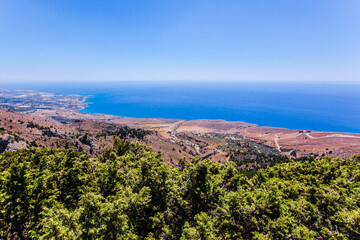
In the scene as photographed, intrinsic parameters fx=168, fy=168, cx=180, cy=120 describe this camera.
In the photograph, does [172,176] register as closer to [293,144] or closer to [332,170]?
[332,170]

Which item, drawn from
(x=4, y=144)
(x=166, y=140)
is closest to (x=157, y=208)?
(x=4, y=144)

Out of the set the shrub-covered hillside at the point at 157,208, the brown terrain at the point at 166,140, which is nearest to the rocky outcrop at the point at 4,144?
the brown terrain at the point at 166,140

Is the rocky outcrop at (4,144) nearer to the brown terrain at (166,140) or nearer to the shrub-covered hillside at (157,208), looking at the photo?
the brown terrain at (166,140)

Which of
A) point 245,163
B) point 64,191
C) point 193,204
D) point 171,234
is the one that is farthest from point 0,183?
point 245,163

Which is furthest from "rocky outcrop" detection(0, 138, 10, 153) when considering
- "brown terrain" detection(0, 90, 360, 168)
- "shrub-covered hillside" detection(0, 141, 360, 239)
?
"shrub-covered hillside" detection(0, 141, 360, 239)

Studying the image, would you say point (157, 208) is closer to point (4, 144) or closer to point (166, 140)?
point (4, 144)

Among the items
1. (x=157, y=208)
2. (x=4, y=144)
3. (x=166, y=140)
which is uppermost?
(x=157, y=208)

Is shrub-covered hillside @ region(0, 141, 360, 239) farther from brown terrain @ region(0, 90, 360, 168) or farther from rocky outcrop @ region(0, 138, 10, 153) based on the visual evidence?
brown terrain @ region(0, 90, 360, 168)

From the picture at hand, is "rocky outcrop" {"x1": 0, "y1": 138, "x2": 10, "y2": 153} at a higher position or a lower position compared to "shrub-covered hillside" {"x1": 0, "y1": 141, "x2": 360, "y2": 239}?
lower
